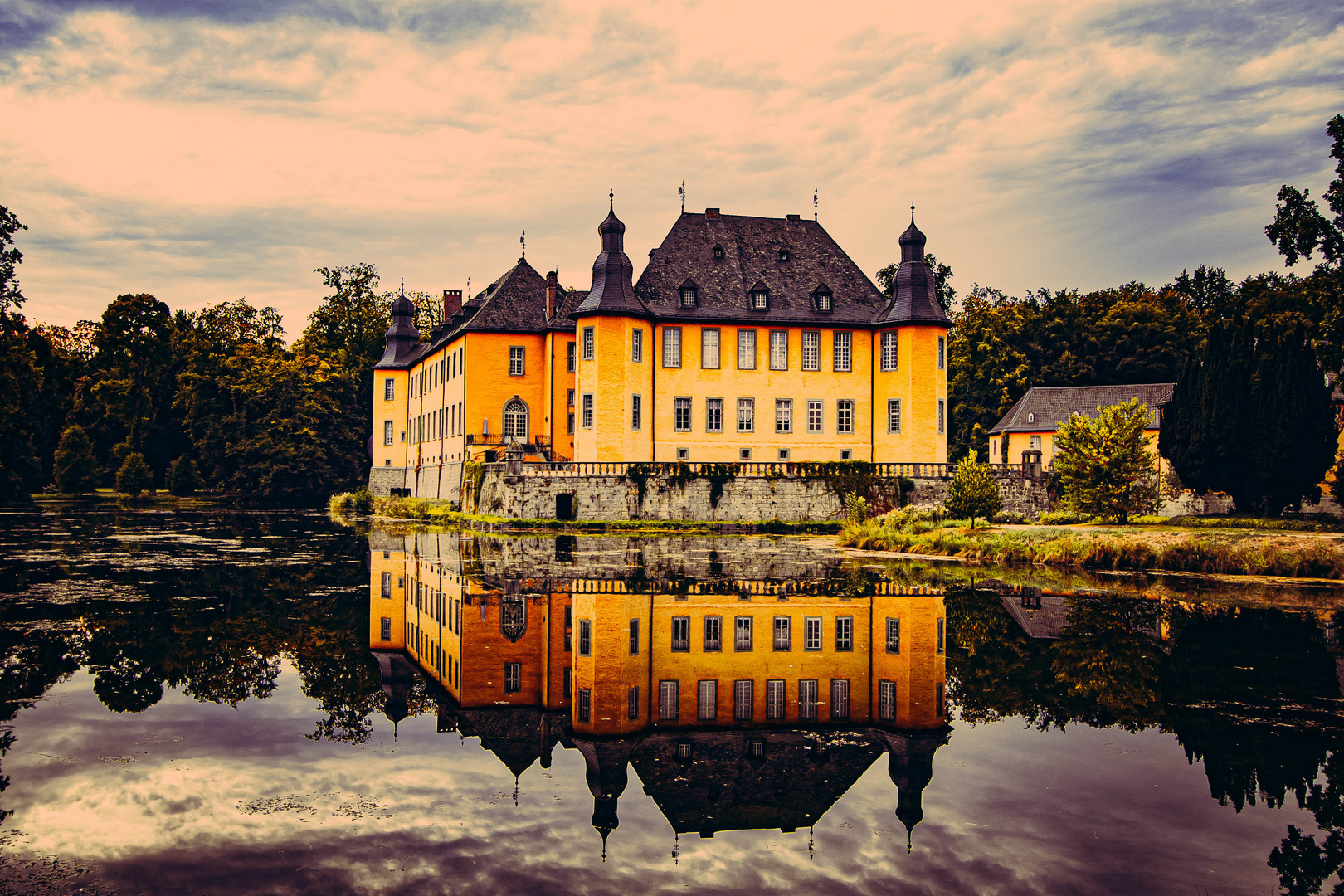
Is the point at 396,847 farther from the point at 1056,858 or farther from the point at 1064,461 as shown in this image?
the point at 1064,461

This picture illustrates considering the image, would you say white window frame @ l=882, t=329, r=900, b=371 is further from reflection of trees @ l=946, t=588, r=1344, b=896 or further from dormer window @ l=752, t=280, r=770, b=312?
reflection of trees @ l=946, t=588, r=1344, b=896

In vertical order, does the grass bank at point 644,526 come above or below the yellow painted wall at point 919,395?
below

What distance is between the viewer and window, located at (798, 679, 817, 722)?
8.91 m

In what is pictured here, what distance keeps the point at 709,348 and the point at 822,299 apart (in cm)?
575

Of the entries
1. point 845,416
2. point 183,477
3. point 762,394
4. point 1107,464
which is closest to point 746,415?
point 762,394

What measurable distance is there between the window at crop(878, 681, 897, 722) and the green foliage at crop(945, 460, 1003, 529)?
70.3 ft

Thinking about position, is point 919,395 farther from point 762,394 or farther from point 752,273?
point 752,273

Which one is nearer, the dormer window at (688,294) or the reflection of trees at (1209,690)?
the reflection of trees at (1209,690)

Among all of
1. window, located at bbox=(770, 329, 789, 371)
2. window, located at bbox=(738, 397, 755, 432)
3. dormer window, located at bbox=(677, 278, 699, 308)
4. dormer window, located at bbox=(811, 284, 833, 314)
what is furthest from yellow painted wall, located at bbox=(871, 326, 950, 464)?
dormer window, located at bbox=(677, 278, 699, 308)

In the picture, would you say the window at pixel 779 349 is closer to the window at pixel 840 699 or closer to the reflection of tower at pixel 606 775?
the window at pixel 840 699

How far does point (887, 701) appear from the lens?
9.41 meters

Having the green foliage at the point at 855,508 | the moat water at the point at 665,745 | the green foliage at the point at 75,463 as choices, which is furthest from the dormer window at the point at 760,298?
the green foliage at the point at 75,463

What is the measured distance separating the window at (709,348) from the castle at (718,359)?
72 mm

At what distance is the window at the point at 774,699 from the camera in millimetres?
8977
